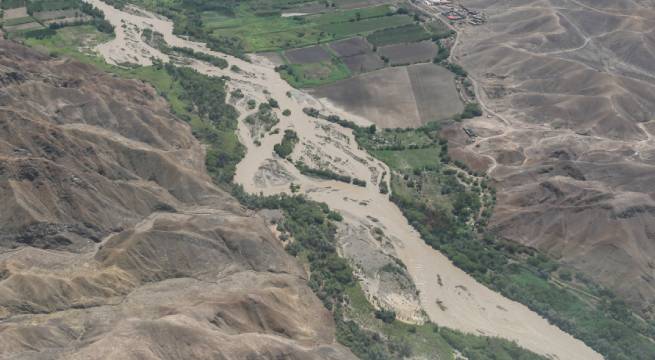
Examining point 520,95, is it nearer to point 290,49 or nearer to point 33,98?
point 290,49

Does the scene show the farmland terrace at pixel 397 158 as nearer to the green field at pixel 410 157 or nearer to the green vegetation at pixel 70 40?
the green field at pixel 410 157

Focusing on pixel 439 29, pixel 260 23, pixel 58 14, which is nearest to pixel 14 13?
pixel 58 14

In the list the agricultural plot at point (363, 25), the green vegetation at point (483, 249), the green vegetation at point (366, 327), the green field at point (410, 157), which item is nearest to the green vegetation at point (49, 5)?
the agricultural plot at point (363, 25)

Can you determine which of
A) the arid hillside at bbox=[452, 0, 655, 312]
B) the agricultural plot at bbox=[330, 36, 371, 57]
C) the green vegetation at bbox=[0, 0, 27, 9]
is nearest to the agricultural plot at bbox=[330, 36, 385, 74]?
the agricultural plot at bbox=[330, 36, 371, 57]

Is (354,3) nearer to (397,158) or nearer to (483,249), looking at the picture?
(397,158)

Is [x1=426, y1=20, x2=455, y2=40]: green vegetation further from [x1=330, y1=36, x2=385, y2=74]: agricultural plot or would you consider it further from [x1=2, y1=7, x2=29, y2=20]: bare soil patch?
[x1=2, y1=7, x2=29, y2=20]: bare soil patch

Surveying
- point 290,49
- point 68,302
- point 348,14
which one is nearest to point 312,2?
point 348,14
